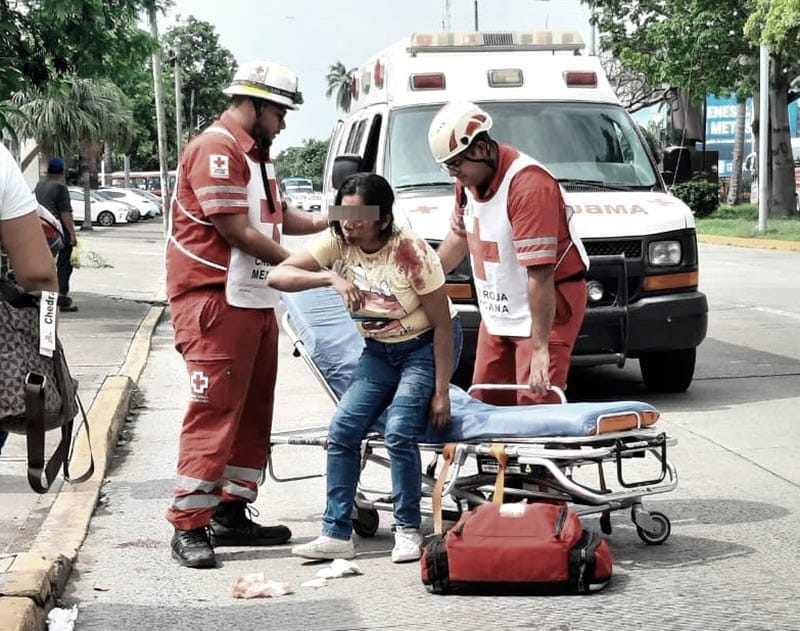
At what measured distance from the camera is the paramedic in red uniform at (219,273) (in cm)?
607

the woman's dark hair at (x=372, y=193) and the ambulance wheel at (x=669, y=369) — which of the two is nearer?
the woman's dark hair at (x=372, y=193)

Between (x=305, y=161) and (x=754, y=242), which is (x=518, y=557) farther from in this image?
(x=305, y=161)

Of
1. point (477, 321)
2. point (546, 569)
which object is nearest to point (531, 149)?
point (477, 321)

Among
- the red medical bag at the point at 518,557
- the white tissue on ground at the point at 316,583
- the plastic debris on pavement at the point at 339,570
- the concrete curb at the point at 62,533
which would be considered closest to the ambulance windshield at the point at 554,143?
the concrete curb at the point at 62,533

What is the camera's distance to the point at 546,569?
17.6 feet

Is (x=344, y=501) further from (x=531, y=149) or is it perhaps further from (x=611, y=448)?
(x=531, y=149)

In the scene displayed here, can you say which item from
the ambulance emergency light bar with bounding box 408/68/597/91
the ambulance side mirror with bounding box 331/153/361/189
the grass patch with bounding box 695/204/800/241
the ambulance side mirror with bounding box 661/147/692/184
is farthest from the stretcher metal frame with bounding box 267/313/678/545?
the grass patch with bounding box 695/204/800/241

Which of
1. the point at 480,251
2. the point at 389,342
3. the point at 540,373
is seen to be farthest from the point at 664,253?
the point at 389,342

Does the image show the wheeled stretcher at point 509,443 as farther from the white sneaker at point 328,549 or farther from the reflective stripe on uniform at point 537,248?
the reflective stripe on uniform at point 537,248

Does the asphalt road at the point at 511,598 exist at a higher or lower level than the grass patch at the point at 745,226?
higher

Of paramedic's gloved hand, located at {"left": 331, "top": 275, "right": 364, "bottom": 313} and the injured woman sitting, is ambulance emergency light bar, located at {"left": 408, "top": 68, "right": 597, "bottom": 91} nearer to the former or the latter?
the injured woman sitting

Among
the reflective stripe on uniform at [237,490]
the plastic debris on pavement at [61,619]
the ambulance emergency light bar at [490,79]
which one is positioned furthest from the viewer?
the ambulance emergency light bar at [490,79]

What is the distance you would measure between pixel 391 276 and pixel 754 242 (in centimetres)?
2735

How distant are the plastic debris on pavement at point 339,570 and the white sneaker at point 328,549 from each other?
0.23ft
